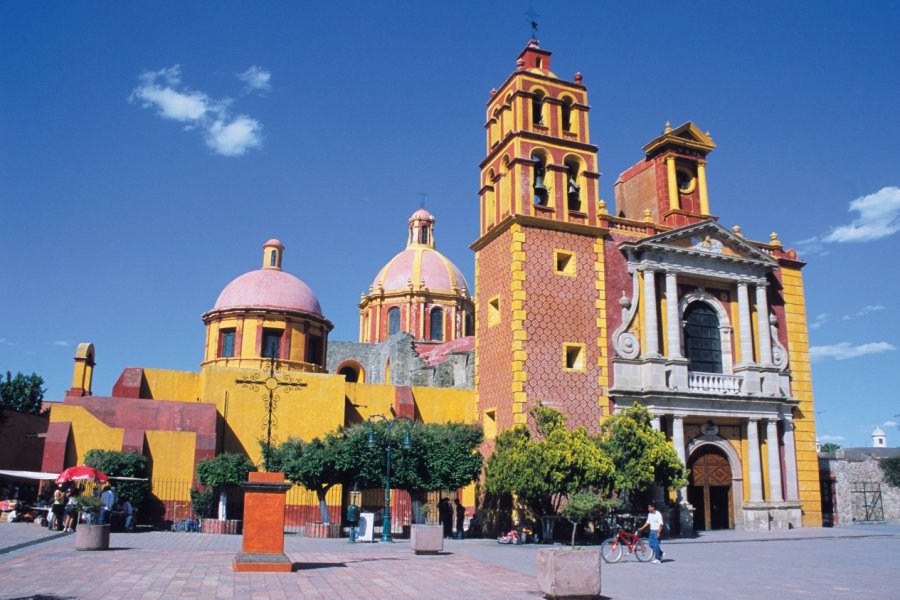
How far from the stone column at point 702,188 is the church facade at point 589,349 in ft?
0.17

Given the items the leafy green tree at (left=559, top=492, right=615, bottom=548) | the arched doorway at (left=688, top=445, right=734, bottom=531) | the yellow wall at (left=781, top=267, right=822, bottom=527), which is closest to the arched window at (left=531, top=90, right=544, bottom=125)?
the yellow wall at (left=781, top=267, right=822, bottom=527)

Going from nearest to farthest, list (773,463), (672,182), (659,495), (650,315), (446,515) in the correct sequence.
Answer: (659,495), (446,515), (650,315), (773,463), (672,182)

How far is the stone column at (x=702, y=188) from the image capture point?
97.7 feet

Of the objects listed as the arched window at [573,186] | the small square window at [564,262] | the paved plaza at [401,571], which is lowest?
the paved plaza at [401,571]

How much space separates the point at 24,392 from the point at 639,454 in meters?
39.2

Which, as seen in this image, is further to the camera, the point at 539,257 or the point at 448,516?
the point at 539,257

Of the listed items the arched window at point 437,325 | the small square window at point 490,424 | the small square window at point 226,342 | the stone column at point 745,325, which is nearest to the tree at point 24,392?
the small square window at point 226,342

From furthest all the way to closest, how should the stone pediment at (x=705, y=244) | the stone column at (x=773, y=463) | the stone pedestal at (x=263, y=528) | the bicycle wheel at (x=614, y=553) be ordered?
the stone pediment at (x=705, y=244) → the stone column at (x=773, y=463) → the bicycle wheel at (x=614, y=553) → the stone pedestal at (x=263, y=528)

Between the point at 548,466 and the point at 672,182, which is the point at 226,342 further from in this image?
the point at 672,182

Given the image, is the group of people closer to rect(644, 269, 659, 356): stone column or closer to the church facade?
the church facade

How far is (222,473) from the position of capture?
83.1 ft

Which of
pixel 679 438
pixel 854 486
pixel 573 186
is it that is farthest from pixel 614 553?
pixel 854 486

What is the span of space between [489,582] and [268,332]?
26.3 meters

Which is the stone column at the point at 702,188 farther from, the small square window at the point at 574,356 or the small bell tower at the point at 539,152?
the small square window at the point at 574,356
